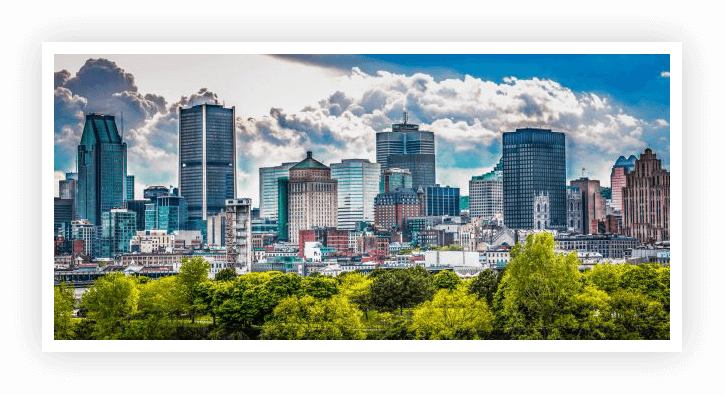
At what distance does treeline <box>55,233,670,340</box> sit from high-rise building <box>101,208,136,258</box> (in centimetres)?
1826

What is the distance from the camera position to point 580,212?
31625 mm

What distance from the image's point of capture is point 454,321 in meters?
10.2

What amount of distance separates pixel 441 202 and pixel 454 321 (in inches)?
1031

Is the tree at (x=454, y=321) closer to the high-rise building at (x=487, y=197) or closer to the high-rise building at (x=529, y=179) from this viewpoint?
the high-rise building at (x=529, y=179)

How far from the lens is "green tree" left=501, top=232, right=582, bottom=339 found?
367 inches

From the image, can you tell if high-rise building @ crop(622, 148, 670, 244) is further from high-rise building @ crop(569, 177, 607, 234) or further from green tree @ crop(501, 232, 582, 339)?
green tree @ crop(501, 232, 582, 339)

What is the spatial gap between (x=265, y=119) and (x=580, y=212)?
10.7 m

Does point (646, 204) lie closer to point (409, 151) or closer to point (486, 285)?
point (409, 151)

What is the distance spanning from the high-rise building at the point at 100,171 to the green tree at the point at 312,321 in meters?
18.2

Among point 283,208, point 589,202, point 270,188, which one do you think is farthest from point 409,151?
point 283,208

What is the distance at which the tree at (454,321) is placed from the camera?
10047 millimetres

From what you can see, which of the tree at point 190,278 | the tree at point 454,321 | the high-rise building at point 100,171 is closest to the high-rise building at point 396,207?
the high-rise building at point 100,171

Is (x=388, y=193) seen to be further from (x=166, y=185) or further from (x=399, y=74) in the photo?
(x=399, y=74)

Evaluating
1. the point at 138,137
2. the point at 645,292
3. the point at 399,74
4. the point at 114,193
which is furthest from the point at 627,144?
the point at 114,193
